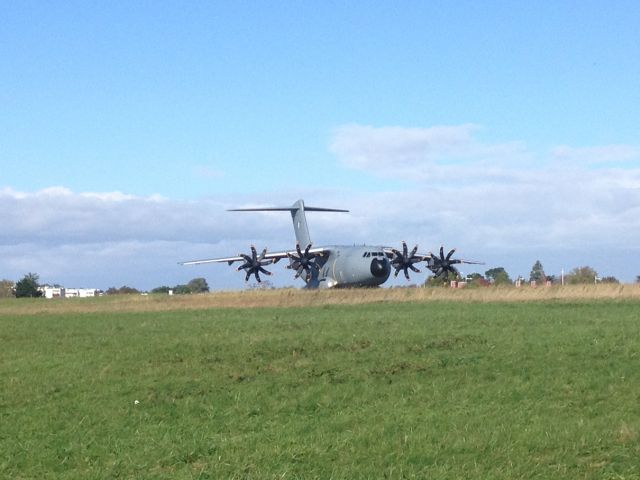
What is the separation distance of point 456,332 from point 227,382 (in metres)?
7.21

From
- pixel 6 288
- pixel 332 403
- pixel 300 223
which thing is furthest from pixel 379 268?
pixel 6 288

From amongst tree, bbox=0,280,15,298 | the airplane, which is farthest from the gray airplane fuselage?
tree, bbox=0,280,15,298

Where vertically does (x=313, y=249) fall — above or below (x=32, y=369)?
above

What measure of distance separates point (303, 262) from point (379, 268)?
31.0 feet

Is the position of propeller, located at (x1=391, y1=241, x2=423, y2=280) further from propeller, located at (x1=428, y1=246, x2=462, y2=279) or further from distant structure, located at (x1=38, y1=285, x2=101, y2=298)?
distant structure, located at (x1=38, y1=285, x2=101, y2=298)

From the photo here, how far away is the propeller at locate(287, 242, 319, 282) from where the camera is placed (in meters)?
67.4

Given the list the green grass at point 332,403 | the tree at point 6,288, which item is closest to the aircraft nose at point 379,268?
the green grass at point 332,403

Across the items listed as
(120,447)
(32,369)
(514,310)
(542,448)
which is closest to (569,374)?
(542,448)

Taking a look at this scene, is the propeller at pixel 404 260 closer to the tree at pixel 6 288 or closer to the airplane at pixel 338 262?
the airplane at pixel 338 262

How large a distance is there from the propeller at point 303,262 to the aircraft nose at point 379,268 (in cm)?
816

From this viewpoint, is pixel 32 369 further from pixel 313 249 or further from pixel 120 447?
pixel 313 249

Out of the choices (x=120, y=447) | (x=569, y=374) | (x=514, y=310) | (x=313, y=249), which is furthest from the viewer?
(x=313, y=249)

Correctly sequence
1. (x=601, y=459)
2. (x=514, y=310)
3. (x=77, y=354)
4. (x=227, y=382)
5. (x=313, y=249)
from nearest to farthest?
(x=601, y=459)
(x=227, y=382)
(x=77, y=354)
(x=514, y=310)
(x=313, y=249)

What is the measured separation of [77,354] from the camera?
21359 mm
